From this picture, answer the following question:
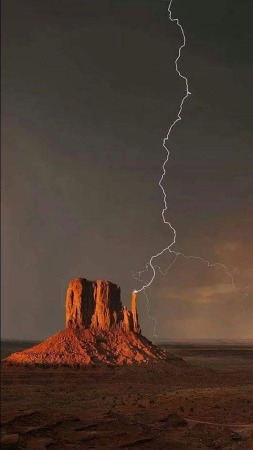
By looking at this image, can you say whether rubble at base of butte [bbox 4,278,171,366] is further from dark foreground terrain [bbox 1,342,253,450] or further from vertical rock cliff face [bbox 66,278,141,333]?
dark foreground terrain [bbox 1,342,253,450]

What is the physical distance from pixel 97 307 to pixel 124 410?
143 ft

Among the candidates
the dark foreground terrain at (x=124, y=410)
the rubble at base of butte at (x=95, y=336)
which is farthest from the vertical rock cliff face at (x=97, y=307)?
the dark foreground terrain at (x=124, y=410)

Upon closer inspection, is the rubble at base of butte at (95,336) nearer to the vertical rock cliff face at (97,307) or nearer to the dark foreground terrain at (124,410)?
the vertical rock cliff face at (97,307)

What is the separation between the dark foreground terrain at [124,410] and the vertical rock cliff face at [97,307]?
13036mm

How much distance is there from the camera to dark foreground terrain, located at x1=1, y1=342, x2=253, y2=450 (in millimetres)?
21969

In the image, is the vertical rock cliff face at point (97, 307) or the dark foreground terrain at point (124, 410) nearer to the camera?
the dark foreground terrain at point (124, 410)

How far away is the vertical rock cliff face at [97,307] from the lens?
74.9 metres

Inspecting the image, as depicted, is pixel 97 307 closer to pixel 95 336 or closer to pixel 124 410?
pixel 95 336

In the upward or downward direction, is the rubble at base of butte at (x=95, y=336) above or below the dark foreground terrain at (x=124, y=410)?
above

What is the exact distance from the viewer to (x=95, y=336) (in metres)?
71.1

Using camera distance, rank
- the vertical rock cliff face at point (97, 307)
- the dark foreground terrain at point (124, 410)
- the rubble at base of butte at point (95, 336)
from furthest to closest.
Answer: the vertical rock cliff face at point (97, 307)
the rubble at base of butte at point (95, 336)
the dark foreground terrain at point (124, 410)

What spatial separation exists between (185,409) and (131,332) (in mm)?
39545

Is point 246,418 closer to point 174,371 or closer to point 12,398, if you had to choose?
point 12,398

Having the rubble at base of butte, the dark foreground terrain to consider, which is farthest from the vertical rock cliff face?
the dark foreground terrain
